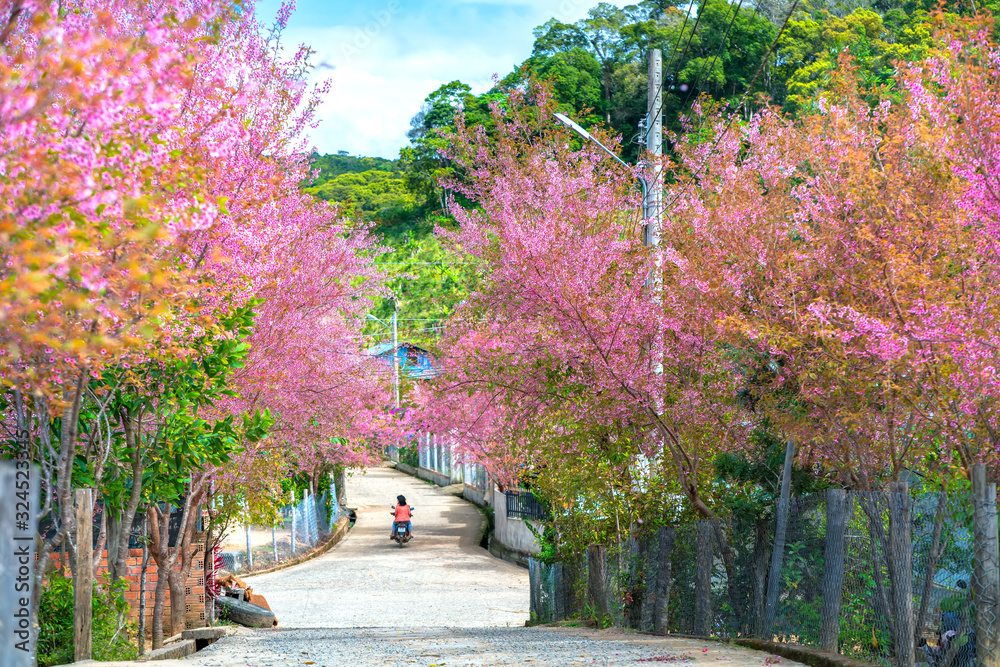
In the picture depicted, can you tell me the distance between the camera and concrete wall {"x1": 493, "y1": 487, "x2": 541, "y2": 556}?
26031mm

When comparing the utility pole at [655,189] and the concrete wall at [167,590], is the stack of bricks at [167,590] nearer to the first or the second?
the concrete wall at [167,590]

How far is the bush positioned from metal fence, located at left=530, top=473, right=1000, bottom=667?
585 centimetres

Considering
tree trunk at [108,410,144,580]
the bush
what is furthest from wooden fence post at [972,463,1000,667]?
the bush

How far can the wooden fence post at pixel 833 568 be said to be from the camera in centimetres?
763

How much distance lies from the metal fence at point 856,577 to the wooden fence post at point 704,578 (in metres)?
0.01

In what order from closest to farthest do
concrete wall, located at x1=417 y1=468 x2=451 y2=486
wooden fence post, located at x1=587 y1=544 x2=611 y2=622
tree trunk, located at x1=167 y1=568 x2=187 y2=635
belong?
tree trunk, located at x1=167 y1=568 x2=187 y2=635 < wooden fence post, located at x1=587 y1=544 x2=611 y2=622 < concrete wall, located at x1=417 y1=468 x2=451 y2=486

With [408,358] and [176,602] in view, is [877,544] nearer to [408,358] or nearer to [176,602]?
[176,602]

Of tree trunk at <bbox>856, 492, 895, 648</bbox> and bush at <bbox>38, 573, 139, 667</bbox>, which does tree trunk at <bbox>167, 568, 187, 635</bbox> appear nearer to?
bush at <bbox>38, 573, 139, 667</bbox>

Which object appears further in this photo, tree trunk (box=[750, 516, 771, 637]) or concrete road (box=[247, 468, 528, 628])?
concrete road (box=[247, 468, 528, 628])

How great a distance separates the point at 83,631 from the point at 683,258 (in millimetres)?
6587

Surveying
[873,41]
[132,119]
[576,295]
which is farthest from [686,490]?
[873,41]

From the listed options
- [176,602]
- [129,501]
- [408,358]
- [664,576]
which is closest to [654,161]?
[664,576]

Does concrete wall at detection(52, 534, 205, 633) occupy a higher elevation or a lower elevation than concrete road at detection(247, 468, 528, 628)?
higher

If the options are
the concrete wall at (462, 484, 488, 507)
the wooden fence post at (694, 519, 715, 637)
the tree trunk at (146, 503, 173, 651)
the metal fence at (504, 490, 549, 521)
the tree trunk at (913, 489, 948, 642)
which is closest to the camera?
the tree trunk at (913, 489, 948, 642)
